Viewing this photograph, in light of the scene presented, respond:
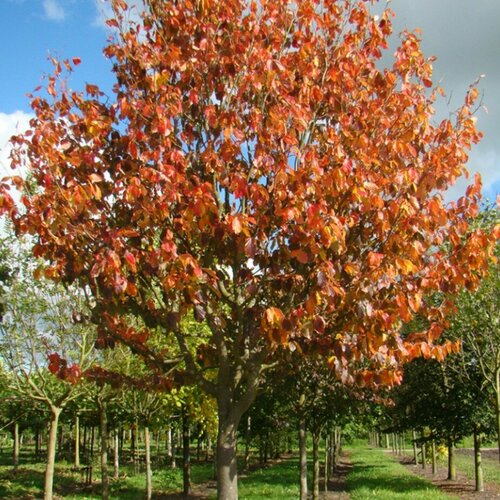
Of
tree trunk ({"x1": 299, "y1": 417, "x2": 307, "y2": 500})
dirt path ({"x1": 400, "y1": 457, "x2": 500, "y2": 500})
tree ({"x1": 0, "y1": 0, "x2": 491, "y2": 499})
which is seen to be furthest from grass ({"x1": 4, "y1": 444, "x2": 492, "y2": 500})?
tree ({"x1": 0, "y1": 0, "x2": 491, "y2": 499})

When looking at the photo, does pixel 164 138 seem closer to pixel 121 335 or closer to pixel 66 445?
pixel 121 335

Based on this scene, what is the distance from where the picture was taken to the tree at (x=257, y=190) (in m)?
5.19

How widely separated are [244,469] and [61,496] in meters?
14.1

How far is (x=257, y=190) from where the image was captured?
530 cm

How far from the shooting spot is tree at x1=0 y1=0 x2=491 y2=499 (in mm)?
5191

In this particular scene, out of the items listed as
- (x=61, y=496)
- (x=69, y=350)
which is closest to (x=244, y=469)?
(x=61, y=496)

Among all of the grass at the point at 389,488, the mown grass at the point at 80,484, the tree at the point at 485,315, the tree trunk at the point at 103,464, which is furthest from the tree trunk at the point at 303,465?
the mown grass at the point at 80,484

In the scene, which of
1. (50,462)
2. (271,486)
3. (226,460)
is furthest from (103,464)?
(226,460)

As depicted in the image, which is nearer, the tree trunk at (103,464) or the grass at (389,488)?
the tree trunk at (103,464)

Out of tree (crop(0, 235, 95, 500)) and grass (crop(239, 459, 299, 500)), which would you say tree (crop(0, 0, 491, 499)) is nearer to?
tree (crop(0, 235, 95, 500))

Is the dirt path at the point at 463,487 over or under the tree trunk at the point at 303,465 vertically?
under

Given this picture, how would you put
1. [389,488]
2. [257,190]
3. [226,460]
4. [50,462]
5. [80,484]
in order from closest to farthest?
[257,190] < [226,460] < [50,462] < [389,488] < [80,484]

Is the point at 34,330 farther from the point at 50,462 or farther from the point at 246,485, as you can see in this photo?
the point at 246,485

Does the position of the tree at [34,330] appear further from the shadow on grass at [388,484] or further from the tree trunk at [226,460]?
the shadow on grass at [388,484]
